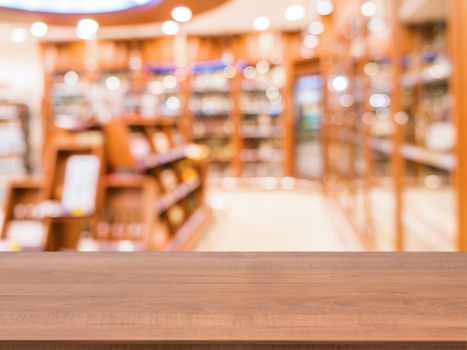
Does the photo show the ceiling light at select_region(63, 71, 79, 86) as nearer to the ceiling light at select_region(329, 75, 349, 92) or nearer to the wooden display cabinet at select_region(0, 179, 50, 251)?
the ceiling light at select_region(329, 75, 349, 92)

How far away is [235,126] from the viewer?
11.4 meters

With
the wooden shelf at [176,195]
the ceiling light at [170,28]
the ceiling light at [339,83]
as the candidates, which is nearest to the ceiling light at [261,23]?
the ceiling light at [170,28]

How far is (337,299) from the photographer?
105 centimetres

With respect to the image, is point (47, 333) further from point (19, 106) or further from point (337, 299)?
point (19, 106)

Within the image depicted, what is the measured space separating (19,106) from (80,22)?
378 inches

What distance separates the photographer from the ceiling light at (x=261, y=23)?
1030cm

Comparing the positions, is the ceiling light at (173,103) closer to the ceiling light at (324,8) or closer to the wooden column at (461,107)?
the ceiling light at (324,8)

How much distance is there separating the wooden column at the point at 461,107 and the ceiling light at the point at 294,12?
714cm

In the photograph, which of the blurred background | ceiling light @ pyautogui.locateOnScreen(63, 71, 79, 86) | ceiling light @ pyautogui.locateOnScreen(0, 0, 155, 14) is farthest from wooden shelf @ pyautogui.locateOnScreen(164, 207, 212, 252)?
ceiling light @ pyautogui.locateOnScreen(63, 71, 79, 86)

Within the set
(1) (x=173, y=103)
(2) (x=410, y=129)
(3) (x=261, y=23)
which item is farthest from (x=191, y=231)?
(1) (x=173, y=103)

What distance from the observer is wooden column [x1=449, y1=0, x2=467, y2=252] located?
2.28 metres

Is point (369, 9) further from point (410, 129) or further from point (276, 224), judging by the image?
point (276, 224)

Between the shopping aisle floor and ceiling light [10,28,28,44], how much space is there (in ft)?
15.0

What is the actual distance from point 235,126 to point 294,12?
8.75 feet
